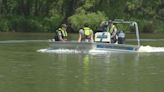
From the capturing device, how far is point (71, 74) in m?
17.2

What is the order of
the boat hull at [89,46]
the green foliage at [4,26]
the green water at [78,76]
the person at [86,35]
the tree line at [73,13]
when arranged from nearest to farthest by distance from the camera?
A: the green water at [78,76] → the boat hull at [89,46] → the person at [86,35] → the tree line at [73,13] → the green foliage at [4,26]

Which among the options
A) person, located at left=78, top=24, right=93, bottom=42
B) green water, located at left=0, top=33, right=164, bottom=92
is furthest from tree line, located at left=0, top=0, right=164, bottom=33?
green water, located at left=0, top=33, right=164, bottom=92

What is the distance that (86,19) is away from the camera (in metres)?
64.6

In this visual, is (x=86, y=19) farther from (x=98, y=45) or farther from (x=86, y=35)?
(x=98, y=45)

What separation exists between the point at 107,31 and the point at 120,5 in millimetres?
40398

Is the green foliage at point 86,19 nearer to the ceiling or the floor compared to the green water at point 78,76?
nearer to the ceiling

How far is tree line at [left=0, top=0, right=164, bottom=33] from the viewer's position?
6738 cm

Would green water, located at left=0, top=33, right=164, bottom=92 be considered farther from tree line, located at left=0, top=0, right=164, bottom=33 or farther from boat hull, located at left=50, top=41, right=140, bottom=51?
tree line, located at left=0, top=0, right=164, bottom=33

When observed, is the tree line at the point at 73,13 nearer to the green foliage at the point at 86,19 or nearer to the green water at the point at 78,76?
the green foliage at the point at 86,19

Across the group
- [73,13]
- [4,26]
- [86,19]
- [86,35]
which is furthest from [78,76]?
[73,13]

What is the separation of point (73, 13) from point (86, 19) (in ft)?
16.4

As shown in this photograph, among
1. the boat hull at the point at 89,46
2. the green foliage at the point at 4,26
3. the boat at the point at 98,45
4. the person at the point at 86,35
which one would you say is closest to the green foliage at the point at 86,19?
the green foliage at the point at 4,26

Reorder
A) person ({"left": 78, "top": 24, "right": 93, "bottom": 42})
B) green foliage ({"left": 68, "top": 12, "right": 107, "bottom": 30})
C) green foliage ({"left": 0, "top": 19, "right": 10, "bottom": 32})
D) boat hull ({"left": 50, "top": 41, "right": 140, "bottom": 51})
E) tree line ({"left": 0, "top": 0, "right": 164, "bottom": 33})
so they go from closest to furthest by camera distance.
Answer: boat hull ({"left": 50, "top": 41, "right": 140, "bottom": 51})
person ({"left": 78, "top": 24, "right": 93, "bottom": 42})
green foliage ({"left": 68, "top": 12, "right": 107, "bottom": 30})
tree line ({"left": 0, "top": 0, "right": 164, "bottom": 33})
green foliage ({"left": 0, "top": 19, "right": 10, "bottom": 32})

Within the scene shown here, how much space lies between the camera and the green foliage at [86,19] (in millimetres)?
64062
